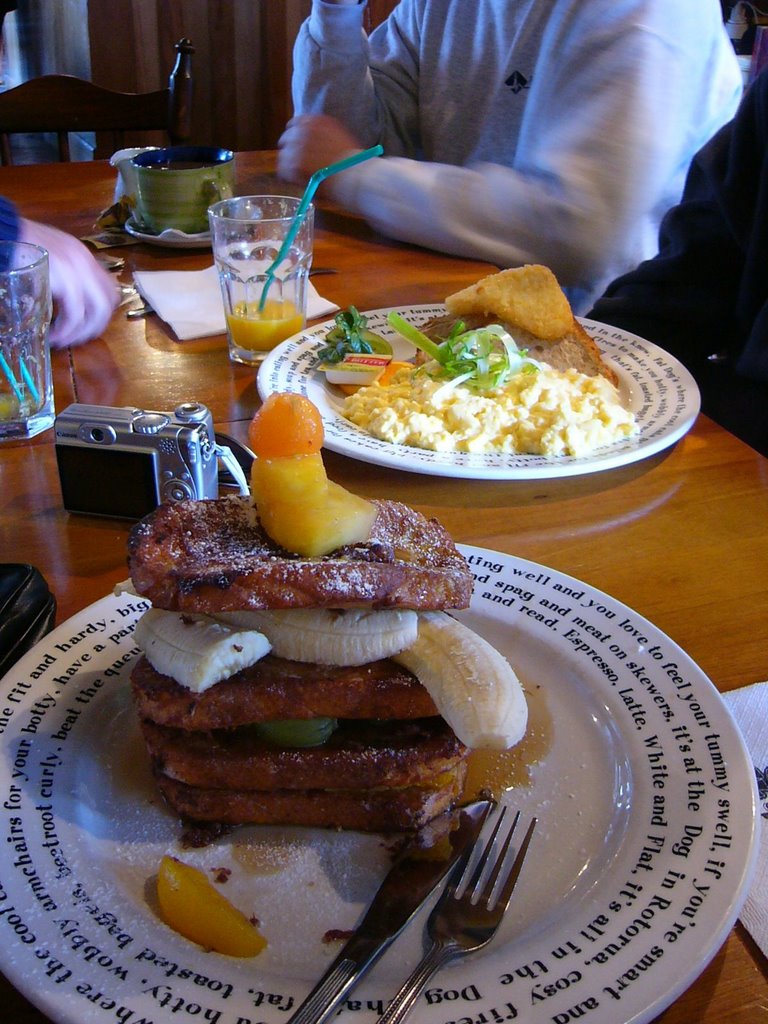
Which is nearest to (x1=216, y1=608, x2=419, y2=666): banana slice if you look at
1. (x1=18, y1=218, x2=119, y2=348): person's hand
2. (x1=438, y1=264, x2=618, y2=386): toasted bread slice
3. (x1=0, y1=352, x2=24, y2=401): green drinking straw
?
(x1=0, y1=352, x2=24, y2=401): green drinking straw

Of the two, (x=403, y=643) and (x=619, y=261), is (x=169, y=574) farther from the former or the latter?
(x=619, y=261)

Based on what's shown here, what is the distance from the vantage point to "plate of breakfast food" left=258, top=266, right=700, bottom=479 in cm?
160

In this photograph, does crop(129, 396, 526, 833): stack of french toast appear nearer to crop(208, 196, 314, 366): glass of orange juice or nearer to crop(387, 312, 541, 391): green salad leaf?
crop(387, 312, 541, 391): green salad leaf

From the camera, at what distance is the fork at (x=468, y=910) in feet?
2.26

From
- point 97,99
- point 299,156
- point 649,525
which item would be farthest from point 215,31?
point 649,525

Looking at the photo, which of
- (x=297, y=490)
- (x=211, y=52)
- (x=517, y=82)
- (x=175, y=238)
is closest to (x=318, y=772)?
(x=297, y=490)

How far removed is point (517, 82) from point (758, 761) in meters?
3.02

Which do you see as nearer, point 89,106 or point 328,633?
point 328,633

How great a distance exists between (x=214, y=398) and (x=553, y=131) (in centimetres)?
165

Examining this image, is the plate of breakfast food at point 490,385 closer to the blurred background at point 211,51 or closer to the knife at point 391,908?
the knife at point 391,908

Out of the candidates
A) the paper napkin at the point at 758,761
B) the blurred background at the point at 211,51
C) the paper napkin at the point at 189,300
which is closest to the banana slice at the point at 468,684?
the paper napkin at the point at 758,761

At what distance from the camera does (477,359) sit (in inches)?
73.2

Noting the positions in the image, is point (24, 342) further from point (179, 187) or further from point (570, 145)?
point (570, 145)

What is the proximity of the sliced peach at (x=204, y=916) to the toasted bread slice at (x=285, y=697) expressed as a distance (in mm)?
148
